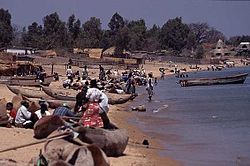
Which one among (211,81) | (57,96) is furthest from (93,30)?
(57,96)

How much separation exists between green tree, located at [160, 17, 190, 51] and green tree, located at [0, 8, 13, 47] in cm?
4856

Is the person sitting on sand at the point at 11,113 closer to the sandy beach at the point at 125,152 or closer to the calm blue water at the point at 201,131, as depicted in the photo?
the sandy beach at the point at 125,152

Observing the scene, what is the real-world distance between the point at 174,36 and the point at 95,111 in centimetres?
13200

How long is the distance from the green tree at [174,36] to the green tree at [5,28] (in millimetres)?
48559

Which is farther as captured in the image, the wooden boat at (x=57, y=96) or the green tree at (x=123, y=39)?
the green tree at (x=123, y=39)

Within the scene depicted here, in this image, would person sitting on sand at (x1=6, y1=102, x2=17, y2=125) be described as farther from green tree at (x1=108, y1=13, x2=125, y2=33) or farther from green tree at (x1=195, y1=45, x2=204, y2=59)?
green tree at (x1=195, y1=45, x2=204, y2=59)

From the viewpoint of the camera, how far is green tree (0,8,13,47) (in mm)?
93438

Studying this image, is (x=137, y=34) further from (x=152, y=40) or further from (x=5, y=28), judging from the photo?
(x=5, y=28)

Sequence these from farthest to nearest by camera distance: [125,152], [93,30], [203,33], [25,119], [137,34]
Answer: [203,33] → [137,34] → [93,30] → [25,119] → [125,152]

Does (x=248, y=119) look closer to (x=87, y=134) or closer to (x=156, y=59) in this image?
(x=87, y=134)

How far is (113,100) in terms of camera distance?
33.0m

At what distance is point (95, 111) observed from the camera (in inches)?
527

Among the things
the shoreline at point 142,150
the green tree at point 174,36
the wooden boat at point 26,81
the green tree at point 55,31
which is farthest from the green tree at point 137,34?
the shoreline at point 142,150

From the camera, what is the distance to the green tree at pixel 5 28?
9344cm
